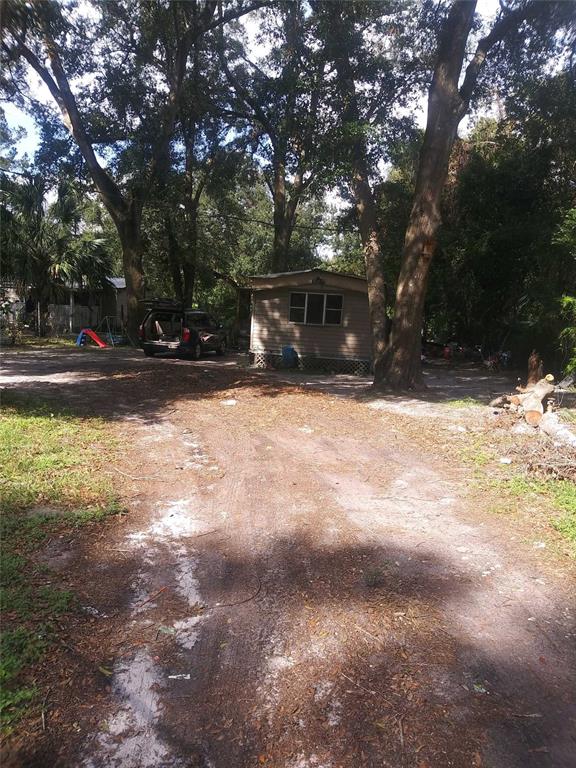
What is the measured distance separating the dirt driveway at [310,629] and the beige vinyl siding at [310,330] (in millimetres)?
10775

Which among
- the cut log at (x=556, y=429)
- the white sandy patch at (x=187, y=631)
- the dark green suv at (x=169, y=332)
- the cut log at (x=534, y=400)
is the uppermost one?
the dark green suv at (x=169, y=332)

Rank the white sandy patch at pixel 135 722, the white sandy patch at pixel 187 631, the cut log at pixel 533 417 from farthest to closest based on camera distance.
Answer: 1. the cut log at pixel 533 417
2. the white sandy patch at pixel 187 631
3. the white sandy patch at pixel 135 722

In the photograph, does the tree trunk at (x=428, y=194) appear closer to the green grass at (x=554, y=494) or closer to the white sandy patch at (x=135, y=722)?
the green grass at (x=554, y=494)

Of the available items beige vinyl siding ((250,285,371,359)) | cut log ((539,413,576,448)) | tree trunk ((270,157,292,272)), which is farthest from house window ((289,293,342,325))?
cut log ((539,413,576,448))

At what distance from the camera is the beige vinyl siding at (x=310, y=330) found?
16.4 metres

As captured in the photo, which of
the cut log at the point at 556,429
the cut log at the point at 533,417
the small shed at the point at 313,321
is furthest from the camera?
the small shed at the point at 313,321

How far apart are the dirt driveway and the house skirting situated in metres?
10.7

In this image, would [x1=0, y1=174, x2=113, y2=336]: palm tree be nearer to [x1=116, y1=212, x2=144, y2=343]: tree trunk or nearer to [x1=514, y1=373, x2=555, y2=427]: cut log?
[x1=116, y1=212, x2=144, y2=343]: tree trunk

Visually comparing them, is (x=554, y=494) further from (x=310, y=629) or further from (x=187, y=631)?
→ (x=187, y=631)

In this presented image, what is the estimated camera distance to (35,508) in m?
4.34

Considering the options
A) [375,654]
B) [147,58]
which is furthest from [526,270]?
[375,654]

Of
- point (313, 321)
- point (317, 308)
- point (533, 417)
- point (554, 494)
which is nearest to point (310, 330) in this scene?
point (313, 321)

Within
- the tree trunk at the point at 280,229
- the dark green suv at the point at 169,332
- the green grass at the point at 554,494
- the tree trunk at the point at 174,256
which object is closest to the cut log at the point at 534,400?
the green grass at the point at 554,494

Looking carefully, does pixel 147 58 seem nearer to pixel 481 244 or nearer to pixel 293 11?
pixel 293 11
